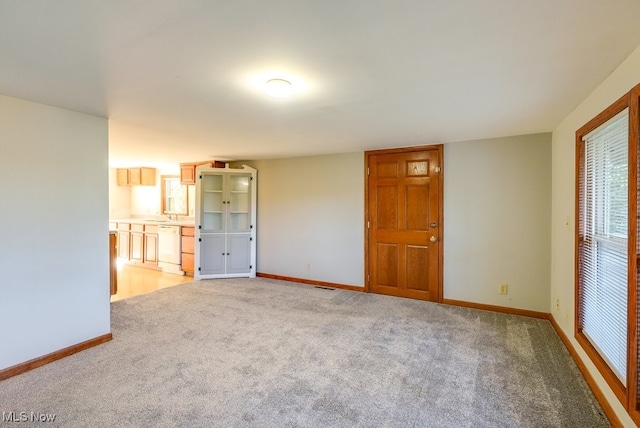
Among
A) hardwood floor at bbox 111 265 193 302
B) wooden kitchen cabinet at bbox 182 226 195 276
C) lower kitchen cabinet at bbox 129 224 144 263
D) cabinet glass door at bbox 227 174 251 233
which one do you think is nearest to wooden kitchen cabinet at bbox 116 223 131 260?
lower kitchen cabinet at bbox 129 224 144 263

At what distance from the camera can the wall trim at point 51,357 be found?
2.36 m

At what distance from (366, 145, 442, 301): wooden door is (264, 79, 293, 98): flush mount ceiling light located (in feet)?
8.52

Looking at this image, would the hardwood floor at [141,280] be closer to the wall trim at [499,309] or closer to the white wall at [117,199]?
the white wall at [117,199]

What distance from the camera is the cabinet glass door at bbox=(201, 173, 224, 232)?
221 inches

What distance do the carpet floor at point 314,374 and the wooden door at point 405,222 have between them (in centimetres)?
66

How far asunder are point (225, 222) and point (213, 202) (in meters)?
0.44

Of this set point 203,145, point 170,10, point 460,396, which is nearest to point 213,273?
point 203,145

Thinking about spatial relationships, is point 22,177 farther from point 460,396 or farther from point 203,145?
point 460,396

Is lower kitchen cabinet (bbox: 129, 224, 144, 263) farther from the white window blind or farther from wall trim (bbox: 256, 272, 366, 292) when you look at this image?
the white window blind

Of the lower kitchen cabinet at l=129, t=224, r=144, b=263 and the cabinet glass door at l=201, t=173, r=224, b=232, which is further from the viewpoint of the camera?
the lower kitchen cabinet at l=129, t=224, r=144, b=263

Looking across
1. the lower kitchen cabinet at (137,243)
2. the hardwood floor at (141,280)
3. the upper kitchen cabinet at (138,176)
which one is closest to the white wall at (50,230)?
the hardwood floor at (141,280)

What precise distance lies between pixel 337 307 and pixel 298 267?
145cm

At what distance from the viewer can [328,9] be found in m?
1.33

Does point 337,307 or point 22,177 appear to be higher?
point 22,177
